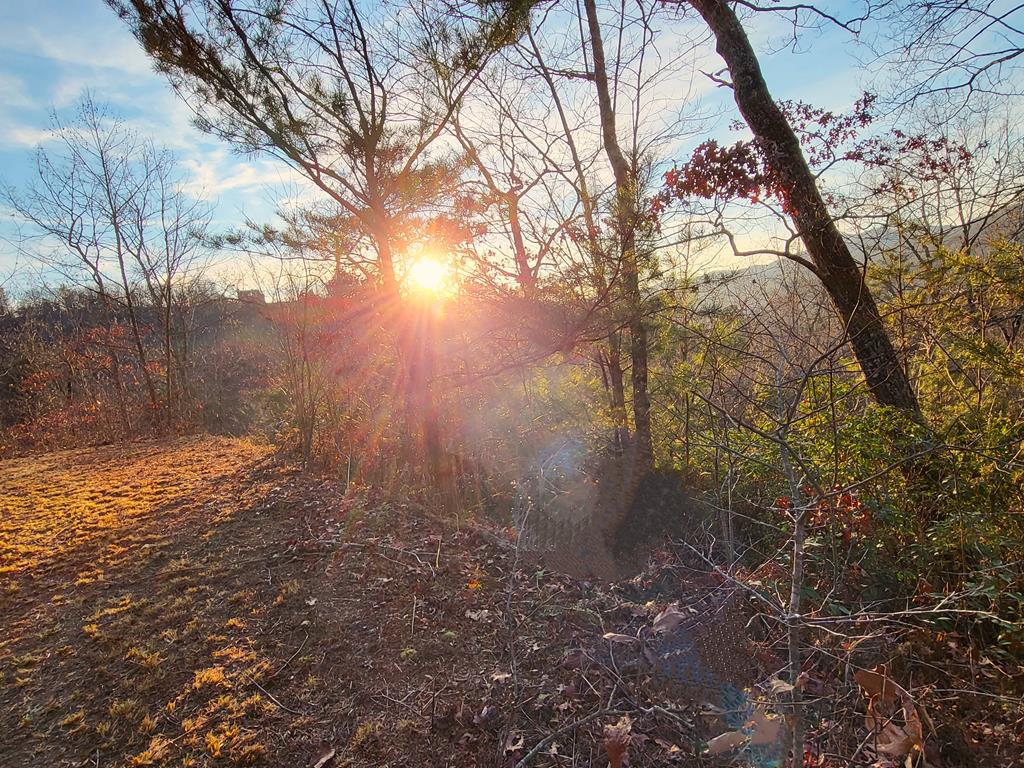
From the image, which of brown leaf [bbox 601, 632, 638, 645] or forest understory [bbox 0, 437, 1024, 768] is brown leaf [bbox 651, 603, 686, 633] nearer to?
forest understory [bbox 0, 437, 1024, 768]

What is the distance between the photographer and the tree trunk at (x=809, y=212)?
12.2 feet

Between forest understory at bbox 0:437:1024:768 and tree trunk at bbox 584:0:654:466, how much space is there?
1475 millimetres

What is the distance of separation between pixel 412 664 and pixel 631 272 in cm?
330

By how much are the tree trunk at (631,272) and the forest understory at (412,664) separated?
1475 mm

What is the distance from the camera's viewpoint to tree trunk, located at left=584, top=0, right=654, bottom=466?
4.27 meters

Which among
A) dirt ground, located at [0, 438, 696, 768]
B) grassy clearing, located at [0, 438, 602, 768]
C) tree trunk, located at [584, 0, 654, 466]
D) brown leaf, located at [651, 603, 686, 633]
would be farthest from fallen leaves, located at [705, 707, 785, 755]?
tree trunk, located at [584, 0, 654, 466]

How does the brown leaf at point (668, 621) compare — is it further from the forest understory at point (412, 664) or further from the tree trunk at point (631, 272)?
the tree trunk at point (631, 272)

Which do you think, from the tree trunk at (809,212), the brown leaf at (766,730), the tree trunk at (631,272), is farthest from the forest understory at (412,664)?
the tree trunk at (809,212)

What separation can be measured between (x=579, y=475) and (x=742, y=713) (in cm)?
322

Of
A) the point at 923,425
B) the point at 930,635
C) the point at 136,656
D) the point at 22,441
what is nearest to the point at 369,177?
the point at 136,656

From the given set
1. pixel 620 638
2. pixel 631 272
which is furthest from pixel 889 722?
pixel 631 272

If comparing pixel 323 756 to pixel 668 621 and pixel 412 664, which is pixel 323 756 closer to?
pixel 412 664

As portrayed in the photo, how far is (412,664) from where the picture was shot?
2523 millimetres

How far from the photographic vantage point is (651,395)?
508 cm
